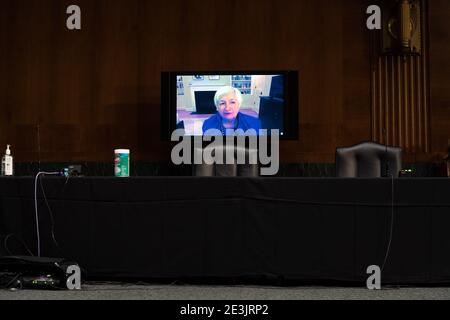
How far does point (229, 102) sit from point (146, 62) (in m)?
0.94

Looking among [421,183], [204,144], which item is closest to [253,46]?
[204,144]

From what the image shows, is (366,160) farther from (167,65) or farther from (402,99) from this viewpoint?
(167,65)

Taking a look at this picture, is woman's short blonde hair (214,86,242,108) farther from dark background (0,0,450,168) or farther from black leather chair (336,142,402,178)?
black leather chair (336,142,402,178)

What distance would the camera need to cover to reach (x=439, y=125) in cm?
481

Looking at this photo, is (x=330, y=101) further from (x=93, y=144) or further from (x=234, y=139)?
(x=93, y=144)

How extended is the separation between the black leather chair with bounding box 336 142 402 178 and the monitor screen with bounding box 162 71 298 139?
570mm

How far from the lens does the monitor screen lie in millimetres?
4492

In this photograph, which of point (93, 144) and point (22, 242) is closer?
point (22, 242)

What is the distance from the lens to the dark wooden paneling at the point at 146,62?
486 cm

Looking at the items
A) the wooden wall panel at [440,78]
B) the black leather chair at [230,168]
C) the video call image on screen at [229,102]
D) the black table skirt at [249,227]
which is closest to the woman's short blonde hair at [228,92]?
the video call image on screen at [229,102]

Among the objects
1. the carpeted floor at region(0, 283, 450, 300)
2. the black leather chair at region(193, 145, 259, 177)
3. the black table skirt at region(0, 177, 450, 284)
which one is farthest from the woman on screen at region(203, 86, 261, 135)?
the carpeted floor at region(0, 283, 450, 300)

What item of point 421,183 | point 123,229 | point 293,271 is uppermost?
point 421,183

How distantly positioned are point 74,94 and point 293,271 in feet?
10.1

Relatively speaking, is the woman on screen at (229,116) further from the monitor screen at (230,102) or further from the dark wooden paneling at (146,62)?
the dark wooden paneling at (146,62)
